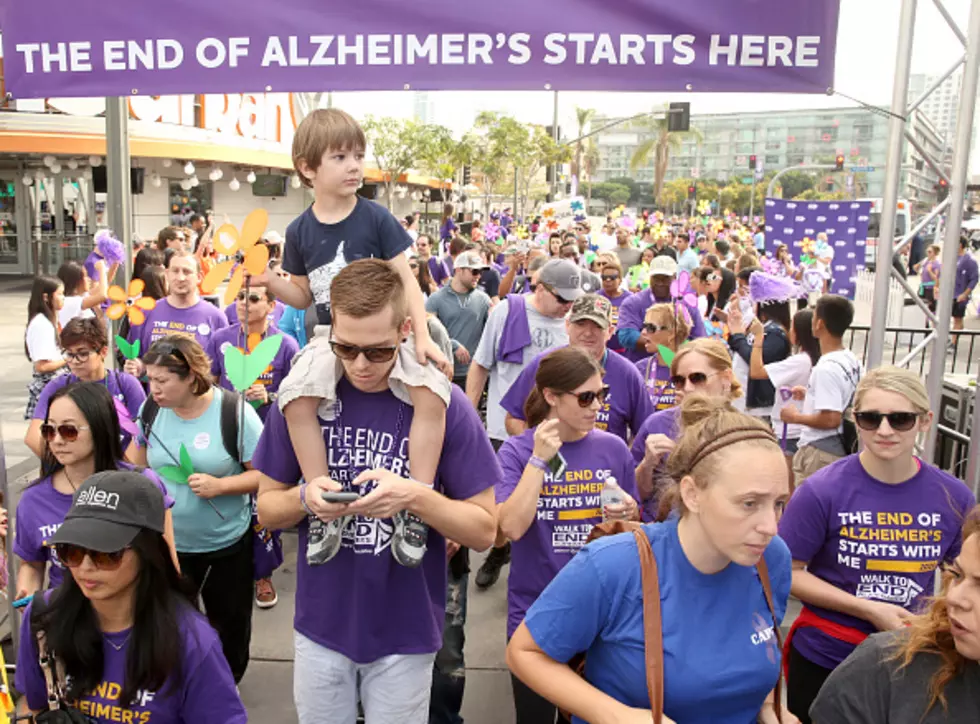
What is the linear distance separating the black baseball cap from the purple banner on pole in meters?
9.99

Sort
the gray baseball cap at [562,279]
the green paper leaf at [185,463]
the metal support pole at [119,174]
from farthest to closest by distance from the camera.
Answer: the metal support pole at [119,174], the gray baseball cap at [562,279], the green paper leaf at [185,463]

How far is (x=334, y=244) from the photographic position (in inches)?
130

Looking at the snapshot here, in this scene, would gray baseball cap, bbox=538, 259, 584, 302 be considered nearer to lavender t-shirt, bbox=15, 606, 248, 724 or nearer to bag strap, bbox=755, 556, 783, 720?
bag strap, bbox=755, 556, 783, 720

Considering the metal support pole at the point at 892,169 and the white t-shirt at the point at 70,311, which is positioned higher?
the metal support pole at the point at 892,169

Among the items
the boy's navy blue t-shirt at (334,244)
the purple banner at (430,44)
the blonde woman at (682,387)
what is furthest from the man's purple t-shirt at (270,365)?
the blonde woman at (682,387)

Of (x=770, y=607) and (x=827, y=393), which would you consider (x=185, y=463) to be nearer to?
(x=770, y=607)

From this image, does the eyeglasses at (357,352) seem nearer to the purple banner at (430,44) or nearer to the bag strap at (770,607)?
the bag strap at (770,607)

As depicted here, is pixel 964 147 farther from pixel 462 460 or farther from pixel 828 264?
pixel 828 264

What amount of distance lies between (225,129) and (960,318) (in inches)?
845

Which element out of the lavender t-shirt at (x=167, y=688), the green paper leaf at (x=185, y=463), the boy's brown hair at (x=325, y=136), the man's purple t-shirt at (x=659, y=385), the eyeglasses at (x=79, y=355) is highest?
the boy's brown hair at (x=325, y=136)

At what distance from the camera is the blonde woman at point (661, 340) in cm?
532

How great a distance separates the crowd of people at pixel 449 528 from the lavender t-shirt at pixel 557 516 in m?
0.01

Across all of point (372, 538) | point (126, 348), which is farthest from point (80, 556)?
point (126, 348)

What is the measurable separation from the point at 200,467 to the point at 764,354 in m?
3.56
